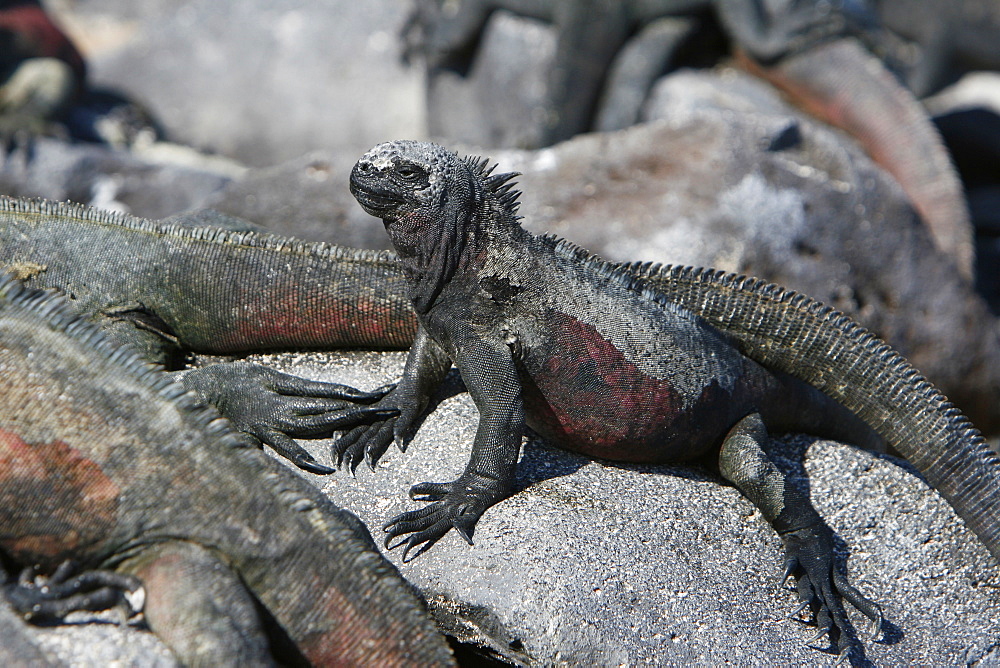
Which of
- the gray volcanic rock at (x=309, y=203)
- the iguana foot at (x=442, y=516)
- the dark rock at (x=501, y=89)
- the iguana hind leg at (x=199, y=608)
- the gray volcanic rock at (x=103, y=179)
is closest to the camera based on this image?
the iguana hind leg at (x=199, y=608)

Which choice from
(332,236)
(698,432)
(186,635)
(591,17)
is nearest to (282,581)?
(186,635)

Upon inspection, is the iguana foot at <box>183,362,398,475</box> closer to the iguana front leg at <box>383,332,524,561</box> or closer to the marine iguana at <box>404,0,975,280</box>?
the iguana front leg at <box>383,332,524,561</box>

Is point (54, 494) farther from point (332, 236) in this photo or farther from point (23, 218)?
point (332, 236)

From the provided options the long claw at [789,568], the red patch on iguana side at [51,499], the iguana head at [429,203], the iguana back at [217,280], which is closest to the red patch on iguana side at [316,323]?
the iguana back at [217,280]

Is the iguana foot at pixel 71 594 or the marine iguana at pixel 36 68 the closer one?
the iguana foot at pixel 71 594

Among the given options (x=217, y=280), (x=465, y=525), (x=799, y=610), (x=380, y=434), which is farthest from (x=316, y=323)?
(x=799, y=610)

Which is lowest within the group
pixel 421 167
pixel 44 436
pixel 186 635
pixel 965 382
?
pixel 965 382

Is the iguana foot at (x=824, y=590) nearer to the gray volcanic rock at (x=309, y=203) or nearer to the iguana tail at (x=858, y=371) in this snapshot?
the iguana tail at (x=858, y=371)
